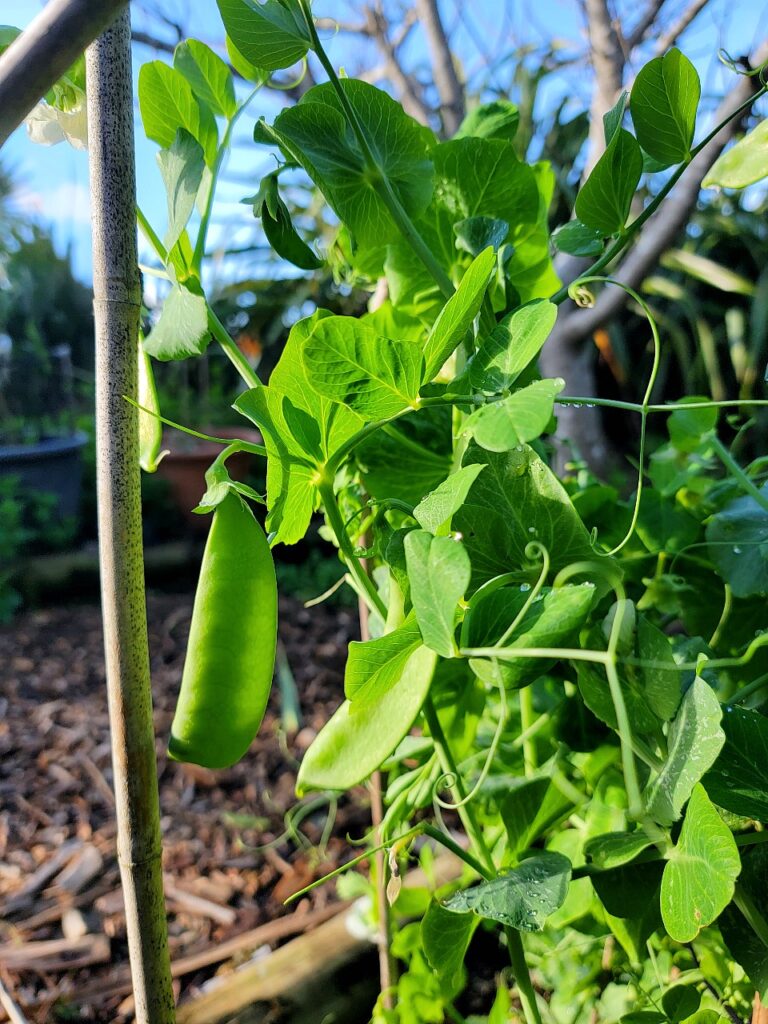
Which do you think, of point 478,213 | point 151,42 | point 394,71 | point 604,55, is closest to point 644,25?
point 604,55

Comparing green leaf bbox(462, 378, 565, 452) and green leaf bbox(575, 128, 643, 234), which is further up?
green leaf bbox(575, 128, 643, 234)

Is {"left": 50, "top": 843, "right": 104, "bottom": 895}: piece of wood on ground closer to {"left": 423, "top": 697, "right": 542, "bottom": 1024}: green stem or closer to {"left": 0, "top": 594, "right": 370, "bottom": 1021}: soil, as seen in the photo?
{"left": 0, "top": 594, "right": 370, "bottom": 1021}: soil

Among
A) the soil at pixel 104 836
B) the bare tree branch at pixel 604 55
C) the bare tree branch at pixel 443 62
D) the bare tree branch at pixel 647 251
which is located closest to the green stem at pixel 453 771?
the soil at pixel 104 836

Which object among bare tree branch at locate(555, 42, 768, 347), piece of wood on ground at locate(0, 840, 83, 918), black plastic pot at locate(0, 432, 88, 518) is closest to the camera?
piece of wood on ground at locate(0, 840, 83, 918)

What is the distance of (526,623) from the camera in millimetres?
257

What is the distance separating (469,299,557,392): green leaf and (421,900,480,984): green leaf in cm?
22

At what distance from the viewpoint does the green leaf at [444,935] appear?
322 mm

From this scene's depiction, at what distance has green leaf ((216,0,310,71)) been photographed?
0.26m

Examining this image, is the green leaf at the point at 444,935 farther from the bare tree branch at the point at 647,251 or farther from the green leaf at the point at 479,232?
the bare tree branch at the point at 647,251

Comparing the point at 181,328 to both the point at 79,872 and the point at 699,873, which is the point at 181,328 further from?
the point at 79,872

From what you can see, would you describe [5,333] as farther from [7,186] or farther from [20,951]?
[20,951]

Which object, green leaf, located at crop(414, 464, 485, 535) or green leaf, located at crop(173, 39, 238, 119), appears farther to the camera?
green leaf, located at crop(173, 39, 238, 119)

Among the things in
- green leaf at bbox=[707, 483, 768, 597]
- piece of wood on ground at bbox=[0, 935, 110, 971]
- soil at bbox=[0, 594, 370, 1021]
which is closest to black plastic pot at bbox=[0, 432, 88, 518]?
soil at bbox=[0, 594, 370, 1021]

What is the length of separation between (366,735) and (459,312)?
0.16 meters
